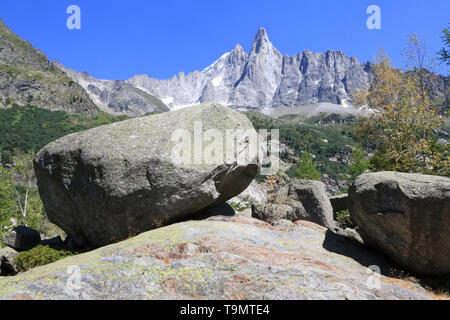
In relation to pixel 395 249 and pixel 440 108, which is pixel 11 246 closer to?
pixel 395 249

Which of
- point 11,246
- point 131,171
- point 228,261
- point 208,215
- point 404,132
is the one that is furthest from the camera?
point 404,132

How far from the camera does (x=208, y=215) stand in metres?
17.6

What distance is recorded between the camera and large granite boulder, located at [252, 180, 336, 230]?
20.2 m

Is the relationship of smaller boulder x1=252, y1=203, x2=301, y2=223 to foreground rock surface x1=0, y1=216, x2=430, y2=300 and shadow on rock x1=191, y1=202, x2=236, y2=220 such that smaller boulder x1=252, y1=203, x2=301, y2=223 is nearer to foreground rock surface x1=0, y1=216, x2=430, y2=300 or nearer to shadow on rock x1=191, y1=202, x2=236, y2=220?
shadow on rock x1=191, y1=202, x2=236, y2=220

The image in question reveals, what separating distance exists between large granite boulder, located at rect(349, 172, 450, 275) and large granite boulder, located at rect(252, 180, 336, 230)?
7.56m

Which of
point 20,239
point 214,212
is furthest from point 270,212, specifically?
point 20,239

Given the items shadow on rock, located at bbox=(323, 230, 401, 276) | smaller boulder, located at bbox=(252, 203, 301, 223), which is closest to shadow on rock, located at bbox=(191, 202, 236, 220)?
smaller boulder, located at bbox=(252, 203, 301, 223)

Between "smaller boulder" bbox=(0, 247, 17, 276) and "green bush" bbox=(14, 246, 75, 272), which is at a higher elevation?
"green bush" bbox=(14, 246, 75, 272)

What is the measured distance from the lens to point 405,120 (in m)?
22.5

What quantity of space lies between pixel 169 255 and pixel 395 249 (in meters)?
8.61
